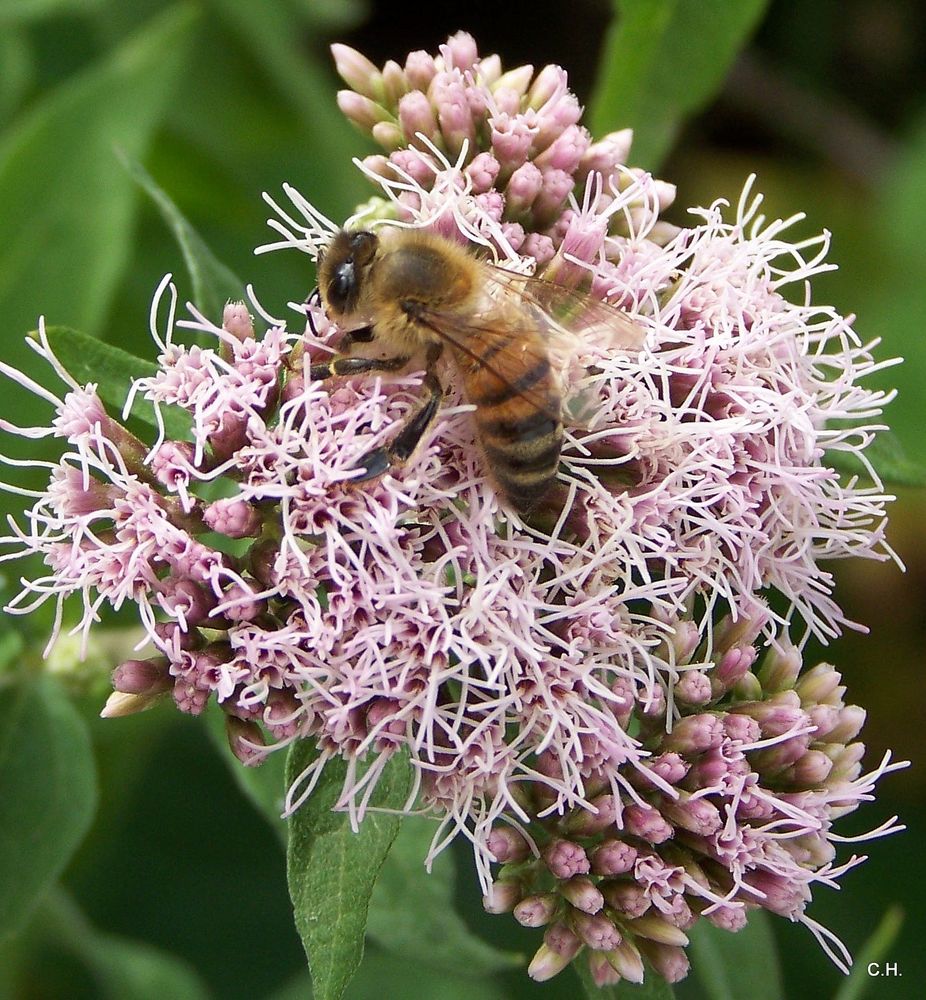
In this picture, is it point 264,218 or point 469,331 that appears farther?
point 264,218

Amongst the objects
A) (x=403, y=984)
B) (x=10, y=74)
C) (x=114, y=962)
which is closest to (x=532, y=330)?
(x=403, y=984)

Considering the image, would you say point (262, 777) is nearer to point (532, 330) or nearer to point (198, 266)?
point (198, 266)

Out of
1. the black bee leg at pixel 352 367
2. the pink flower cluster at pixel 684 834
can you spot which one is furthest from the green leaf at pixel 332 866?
the black bee leg at pixel 352 367

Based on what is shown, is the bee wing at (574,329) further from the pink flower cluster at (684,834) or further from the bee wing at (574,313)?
the pink flower cluster at (684,834)

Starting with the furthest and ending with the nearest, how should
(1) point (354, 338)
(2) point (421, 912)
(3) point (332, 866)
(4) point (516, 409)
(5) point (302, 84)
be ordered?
(5) point (302, 84) → (2) point (421, 912) → (1) point (354, 338) → (3) point (332, 866) → (4) point (516, 409)

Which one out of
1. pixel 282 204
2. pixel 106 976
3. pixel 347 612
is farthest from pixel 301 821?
pixel 282 204

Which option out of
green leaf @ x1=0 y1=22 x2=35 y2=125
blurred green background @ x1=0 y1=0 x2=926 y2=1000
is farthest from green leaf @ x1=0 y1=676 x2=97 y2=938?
green leaf @ x1=0 y1=22 x2=35 y2=125

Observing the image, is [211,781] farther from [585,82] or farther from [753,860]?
[585,82]
